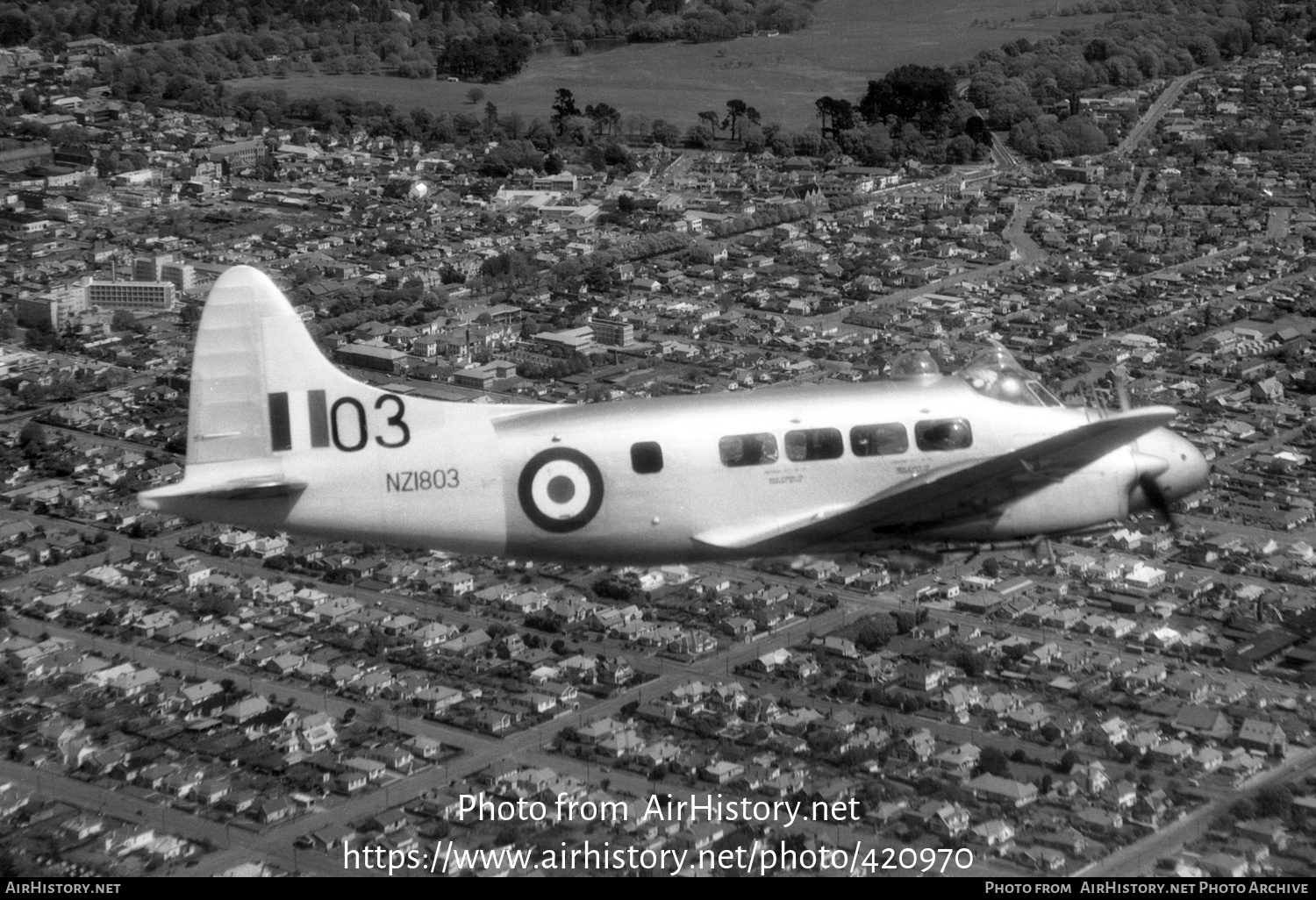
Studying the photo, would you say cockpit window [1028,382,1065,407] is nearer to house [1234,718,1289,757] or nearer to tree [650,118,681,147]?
house [1234,718,1289,757]

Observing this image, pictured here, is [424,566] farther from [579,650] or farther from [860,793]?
[860,793]

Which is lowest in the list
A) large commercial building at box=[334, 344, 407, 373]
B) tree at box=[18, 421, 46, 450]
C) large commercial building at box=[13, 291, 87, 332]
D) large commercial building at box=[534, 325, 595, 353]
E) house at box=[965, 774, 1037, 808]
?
house at box=[965, 774, 1037, 808]

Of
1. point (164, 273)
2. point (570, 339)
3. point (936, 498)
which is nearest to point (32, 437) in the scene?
point (570, 339)

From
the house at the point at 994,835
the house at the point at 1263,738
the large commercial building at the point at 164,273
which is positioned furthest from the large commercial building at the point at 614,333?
the house at the point at 994,835

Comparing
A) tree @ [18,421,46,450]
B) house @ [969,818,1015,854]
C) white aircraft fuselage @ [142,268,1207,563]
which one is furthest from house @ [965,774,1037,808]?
tree @ [18,421,46,450]

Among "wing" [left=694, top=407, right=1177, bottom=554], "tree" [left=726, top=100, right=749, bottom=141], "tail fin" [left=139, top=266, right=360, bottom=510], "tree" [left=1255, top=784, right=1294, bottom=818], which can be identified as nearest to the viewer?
"tail fin" [left=139, top=266, right=360, bottom=510]

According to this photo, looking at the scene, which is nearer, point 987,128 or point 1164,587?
point 1164,587

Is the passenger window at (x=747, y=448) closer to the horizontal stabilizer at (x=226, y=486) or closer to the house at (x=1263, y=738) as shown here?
the horizontal stabilizer at (x=226, y=486)

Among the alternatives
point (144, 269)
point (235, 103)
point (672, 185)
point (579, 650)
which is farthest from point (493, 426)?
point (235, 103)
